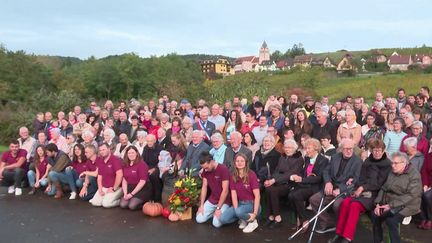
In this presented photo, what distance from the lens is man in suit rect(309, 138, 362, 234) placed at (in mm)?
6270

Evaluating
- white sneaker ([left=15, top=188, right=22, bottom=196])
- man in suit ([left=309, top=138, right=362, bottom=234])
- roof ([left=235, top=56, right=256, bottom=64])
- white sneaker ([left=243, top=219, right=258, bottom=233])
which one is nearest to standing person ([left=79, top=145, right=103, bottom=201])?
white sneaker ([left=15, top=188, right=22, bottom=196])

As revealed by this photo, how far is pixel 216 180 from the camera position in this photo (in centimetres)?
708

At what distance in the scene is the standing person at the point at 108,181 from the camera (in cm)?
827

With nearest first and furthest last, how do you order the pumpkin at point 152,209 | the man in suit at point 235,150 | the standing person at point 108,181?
the man in suit at point 235,150
the pumpkin at point 152,209
the standing person at point 108,181

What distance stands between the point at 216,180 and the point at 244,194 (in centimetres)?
57

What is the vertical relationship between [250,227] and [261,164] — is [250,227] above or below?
below

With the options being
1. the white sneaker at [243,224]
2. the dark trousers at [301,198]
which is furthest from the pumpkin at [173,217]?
the dark trousers at [301,198]

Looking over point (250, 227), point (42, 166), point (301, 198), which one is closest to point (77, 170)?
point (42, 166)

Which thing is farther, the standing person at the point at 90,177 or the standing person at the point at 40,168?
the standing person at the point at 40,168

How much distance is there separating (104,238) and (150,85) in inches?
2449

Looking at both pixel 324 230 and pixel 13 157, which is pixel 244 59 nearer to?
pixel 13 157

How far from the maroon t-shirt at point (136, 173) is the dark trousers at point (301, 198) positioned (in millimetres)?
2921

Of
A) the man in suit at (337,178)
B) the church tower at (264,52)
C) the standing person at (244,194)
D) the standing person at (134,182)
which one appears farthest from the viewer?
the church tower at (264,52)

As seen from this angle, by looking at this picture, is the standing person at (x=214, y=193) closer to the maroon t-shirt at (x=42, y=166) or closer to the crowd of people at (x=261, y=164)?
the crowd of people at (x=261, y=164)
